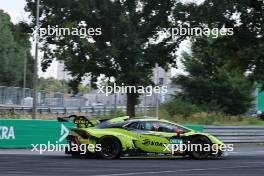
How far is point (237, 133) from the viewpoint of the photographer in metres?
25.4

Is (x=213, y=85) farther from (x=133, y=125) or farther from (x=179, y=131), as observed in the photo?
(x=133, y=125)

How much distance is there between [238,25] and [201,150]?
15.7 meters

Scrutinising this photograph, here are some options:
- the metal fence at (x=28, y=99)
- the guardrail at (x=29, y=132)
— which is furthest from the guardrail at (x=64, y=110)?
the guardrail at (x=29, y=132)

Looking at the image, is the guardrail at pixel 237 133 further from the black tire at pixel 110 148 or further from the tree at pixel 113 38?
the black tire at pixel 110 148

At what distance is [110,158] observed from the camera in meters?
16.3

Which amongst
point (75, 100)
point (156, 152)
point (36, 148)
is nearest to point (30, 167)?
point (156, 152)

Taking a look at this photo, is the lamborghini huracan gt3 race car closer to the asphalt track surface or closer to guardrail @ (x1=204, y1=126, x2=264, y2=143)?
the asphalt track surface

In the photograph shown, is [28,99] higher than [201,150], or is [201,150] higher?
[28,99]

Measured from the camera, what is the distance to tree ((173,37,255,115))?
43.1m

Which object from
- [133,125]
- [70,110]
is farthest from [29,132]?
[70,110]

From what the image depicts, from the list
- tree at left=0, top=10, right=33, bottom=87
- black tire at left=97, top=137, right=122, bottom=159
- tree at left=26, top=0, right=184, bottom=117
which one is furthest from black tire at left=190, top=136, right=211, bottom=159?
tree at left=0, top=10, right=33, bottom=87

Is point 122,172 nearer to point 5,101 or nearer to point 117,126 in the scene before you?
point 117,126

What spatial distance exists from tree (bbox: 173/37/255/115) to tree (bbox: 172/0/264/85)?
9.23m

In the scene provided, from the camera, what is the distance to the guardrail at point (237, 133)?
24438mm
